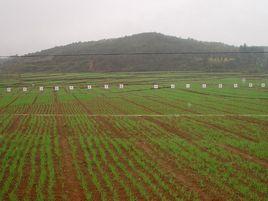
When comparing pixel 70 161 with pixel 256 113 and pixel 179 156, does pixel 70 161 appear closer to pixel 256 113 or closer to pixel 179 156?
pixel 179 156

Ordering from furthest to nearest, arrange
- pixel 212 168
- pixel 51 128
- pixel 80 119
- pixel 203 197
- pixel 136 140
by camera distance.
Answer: pixel 80 119, pixel 51 128, pixel 136 140, pixel 212 168, pixel 203 197

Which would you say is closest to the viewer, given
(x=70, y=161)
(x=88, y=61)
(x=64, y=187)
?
(x=64, y=187)

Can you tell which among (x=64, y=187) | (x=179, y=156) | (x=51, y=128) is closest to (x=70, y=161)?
(x=64, y=187)

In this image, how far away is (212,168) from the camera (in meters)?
12.5

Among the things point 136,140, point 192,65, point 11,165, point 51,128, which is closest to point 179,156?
point 136,140

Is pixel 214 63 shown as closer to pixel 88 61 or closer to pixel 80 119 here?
pixel 88 61

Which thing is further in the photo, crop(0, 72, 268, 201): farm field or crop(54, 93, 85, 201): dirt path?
crop(0, 72, 268, 201): farm field

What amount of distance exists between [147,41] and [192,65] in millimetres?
46539

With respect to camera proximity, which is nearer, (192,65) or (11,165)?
(11,165)

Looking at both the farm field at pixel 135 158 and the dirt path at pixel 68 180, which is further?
the farm field at pixel 135 158

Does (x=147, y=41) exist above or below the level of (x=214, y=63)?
above

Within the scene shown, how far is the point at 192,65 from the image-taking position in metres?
117

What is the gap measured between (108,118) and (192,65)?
9384 cm

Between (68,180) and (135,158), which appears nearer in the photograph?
(68,180)
